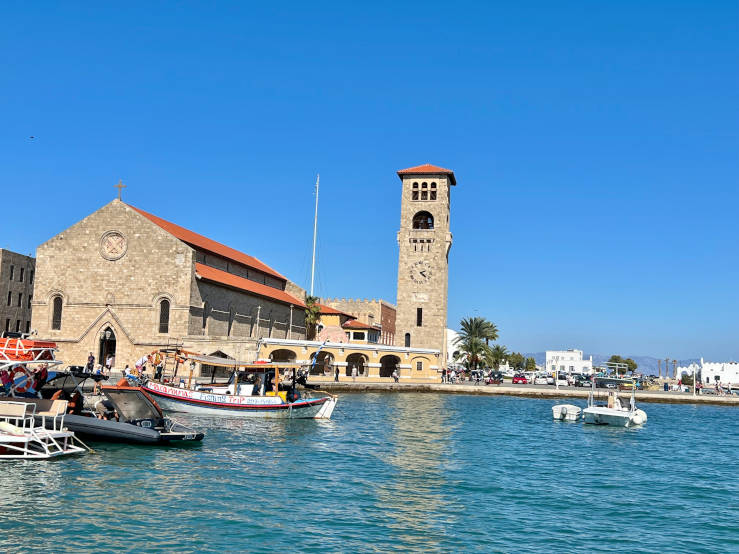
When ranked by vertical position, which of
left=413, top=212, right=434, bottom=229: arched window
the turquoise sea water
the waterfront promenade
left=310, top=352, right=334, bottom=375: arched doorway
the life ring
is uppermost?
left=413, top=212, right=434, bottom=229: arched window

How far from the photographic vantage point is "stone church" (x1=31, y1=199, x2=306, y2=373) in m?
54.2

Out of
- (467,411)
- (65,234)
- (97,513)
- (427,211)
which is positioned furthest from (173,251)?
(97,513)

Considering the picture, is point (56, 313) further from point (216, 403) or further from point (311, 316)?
point (311, 316)

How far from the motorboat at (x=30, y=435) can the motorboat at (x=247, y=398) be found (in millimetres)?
11406

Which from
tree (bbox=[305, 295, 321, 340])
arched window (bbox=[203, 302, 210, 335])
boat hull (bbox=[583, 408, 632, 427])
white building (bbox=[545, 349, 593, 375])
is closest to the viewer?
boat hull (bbox=[583, 408, 632, 427])

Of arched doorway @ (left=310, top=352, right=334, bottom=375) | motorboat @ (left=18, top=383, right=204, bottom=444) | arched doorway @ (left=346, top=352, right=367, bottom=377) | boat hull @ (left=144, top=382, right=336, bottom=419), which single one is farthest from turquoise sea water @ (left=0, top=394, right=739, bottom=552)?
arched doorway @ (left=346, top=352, right=367, bottom=377)

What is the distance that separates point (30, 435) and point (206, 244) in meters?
45.2

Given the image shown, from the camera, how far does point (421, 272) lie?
246 ft

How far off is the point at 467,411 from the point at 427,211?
3281 centimetres

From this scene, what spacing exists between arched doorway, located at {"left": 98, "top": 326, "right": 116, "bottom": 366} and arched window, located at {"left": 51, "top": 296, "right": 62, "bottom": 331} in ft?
13.5

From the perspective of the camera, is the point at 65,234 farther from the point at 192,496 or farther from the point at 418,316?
the point at 192,496

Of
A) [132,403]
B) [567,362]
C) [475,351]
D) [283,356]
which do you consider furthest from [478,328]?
[567,362]

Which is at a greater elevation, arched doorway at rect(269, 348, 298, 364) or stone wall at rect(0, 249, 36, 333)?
stone wall at rect(0, 249, 36, 333)

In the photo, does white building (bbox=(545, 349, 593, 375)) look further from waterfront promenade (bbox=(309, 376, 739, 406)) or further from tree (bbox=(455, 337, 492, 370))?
waterfront promenade (bbox=(309, 376, 739, 406))
